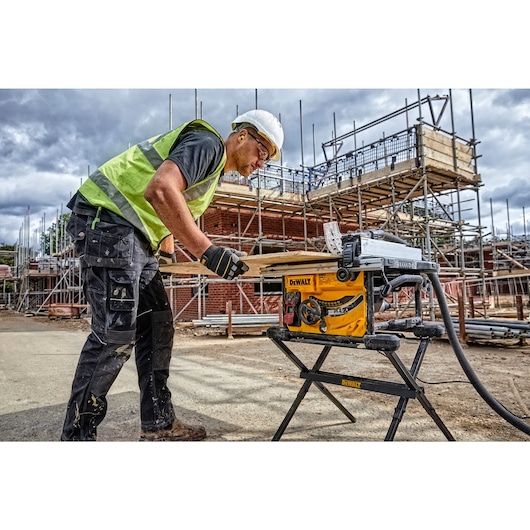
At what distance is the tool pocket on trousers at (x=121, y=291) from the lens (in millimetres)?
1839

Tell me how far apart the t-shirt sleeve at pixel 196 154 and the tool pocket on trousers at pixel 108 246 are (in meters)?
0.44

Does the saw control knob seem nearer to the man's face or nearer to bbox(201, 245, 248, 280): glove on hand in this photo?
bbox(201, 245, 248, 280): glove on hand

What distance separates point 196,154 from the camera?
176 cm

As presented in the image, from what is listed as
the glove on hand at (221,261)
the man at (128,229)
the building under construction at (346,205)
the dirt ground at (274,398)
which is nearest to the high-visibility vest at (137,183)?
the man at (128,229)

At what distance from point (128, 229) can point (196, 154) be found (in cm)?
49

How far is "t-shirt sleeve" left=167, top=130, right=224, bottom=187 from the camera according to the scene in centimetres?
171

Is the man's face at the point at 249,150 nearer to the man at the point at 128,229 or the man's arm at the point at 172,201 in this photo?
the man at the point at 128,229

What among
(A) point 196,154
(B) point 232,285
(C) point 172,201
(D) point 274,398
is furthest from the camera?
(B) point 232,285

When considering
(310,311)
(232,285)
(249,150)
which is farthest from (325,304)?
(232,285)

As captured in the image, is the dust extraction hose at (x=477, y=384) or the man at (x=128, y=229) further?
the dust extraction hose at (x=477, y=384)

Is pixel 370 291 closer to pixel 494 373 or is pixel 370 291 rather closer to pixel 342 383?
pixel 342 383

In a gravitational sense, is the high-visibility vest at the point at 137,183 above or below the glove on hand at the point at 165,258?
above

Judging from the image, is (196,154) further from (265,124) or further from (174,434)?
(174,434)

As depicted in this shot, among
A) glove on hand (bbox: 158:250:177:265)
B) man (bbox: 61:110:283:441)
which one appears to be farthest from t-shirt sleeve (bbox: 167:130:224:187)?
glove on hand (bbox: 158:250:177:265)
